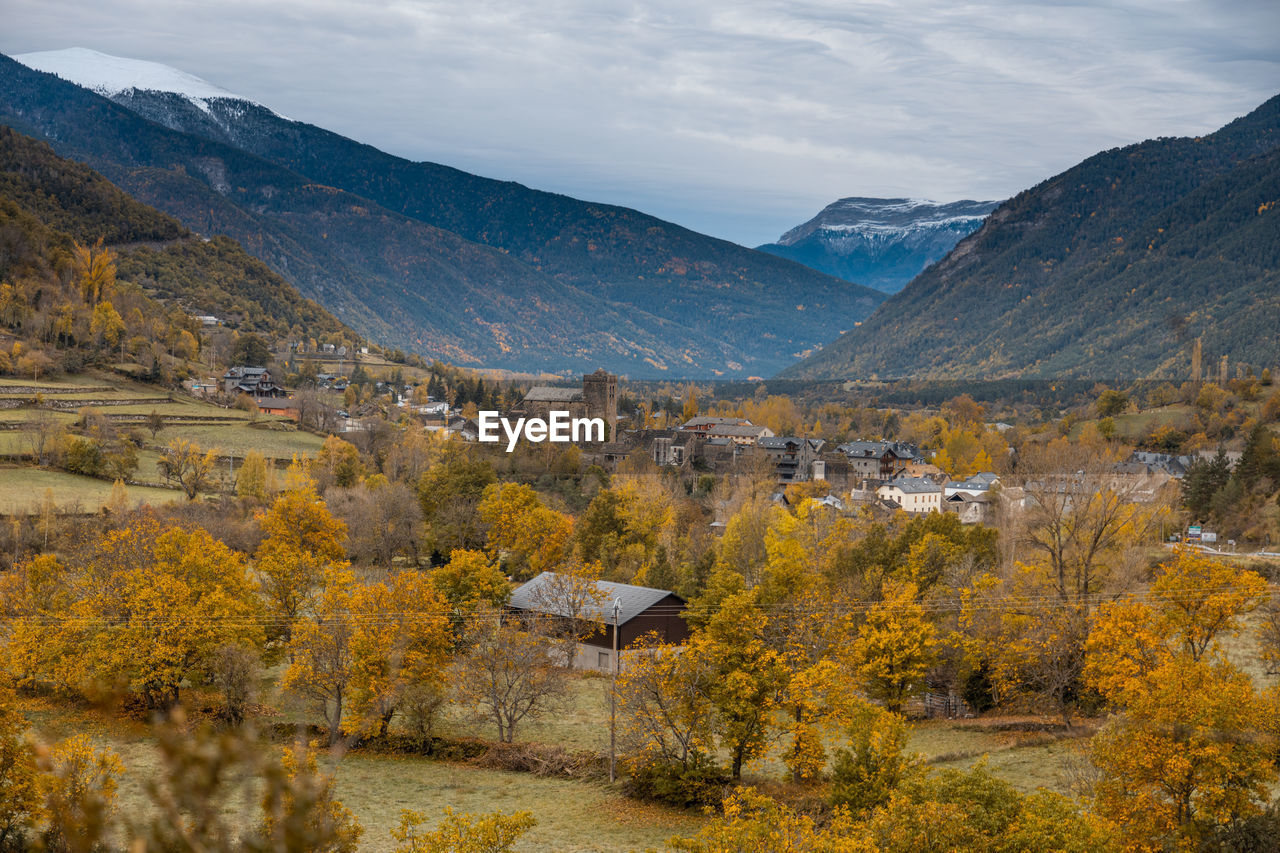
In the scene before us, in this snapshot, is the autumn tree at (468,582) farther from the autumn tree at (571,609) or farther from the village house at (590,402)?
the village house at (590,402)

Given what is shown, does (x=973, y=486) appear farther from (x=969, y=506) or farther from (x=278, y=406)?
(x=278, y=406)

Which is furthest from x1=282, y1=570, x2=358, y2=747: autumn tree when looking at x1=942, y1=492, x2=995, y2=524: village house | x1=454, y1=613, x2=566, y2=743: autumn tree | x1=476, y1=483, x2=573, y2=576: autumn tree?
x1=942, y1=492, x2=995, y2=524: village house

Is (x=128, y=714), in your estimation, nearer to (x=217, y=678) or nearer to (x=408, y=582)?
(x=217, y=678)

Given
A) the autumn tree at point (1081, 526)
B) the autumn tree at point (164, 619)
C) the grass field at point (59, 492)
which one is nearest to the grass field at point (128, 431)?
the grass field at point (59, 492)

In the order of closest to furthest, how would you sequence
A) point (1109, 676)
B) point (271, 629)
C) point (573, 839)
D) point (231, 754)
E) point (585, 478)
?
point (231, 754) < point (573, 839) < point (1109, 676) < point (271, 629) < point (585, 478)

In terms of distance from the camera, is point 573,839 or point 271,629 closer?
point 573,839

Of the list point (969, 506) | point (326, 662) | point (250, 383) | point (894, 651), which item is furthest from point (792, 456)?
point (326, 662)

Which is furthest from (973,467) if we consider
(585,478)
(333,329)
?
(333,329)
